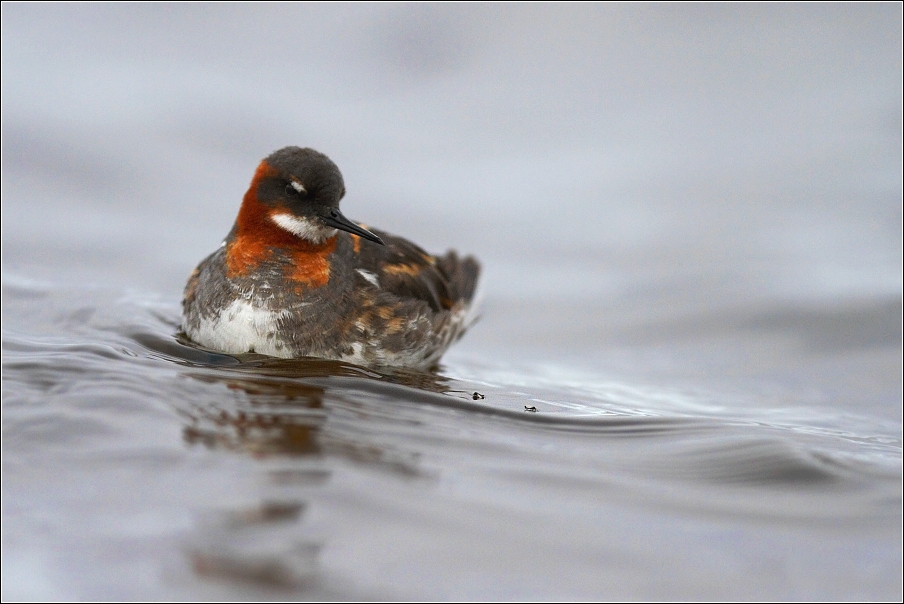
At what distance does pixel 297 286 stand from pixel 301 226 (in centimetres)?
35

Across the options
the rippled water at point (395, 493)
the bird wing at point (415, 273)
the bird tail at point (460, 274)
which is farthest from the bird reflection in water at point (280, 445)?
the bird tail at point (460, 274)

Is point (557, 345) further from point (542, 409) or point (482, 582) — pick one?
point (482, 582)

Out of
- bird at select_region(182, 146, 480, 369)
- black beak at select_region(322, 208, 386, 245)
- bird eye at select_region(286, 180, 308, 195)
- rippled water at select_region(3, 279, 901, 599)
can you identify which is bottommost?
rippled water at select_region(3, 279, 901, 599)

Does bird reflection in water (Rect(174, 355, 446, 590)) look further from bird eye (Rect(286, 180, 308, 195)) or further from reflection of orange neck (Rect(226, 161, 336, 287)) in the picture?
bird eye (Rect(286, 180, 308, 195))

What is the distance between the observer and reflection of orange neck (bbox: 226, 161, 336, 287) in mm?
→ 6332

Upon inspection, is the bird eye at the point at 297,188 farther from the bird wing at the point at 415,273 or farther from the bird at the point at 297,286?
the bird wing at the point at 415,273

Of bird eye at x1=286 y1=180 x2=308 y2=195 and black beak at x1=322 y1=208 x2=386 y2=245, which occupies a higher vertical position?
bird eye at x1=286 y1=180 x2=308 y2=195

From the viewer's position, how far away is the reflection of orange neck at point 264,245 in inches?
249

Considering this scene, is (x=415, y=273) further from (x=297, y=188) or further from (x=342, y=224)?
(x=297, y=188)

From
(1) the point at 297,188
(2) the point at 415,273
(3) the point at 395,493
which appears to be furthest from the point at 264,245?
(3) the point at 395,493

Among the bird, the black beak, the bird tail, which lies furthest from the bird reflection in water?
the bird tail

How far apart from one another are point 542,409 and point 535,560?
185 centimetres

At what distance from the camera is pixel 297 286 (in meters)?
6.32

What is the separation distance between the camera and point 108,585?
3236mm
